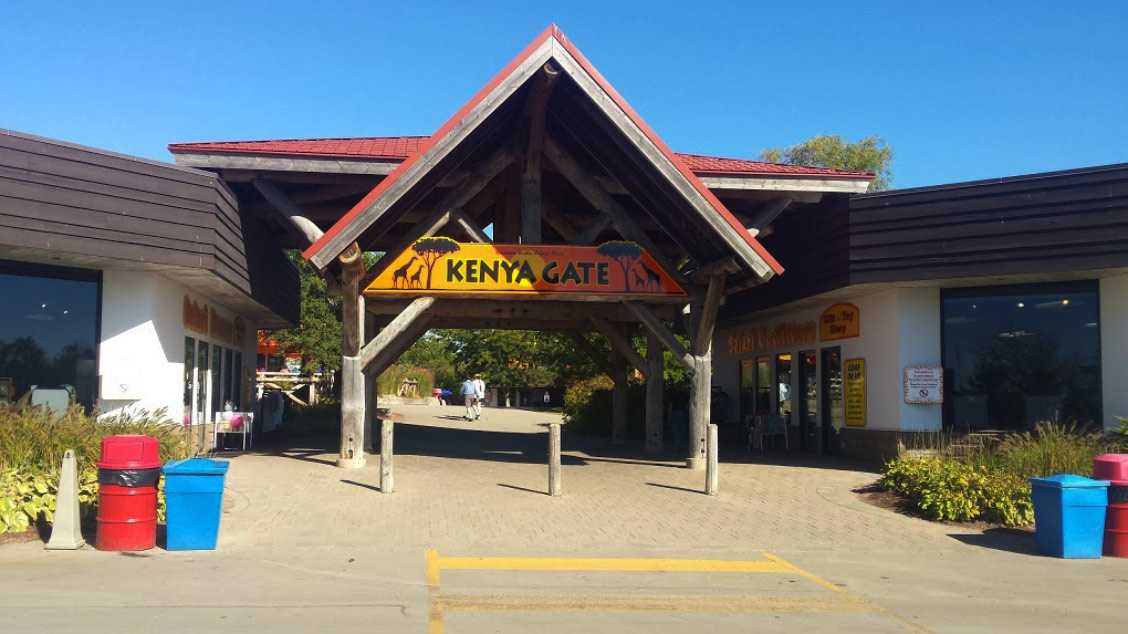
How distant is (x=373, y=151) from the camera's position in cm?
1595

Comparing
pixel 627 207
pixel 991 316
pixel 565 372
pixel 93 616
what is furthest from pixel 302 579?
pixel 565 372

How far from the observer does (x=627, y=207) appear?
17984mm

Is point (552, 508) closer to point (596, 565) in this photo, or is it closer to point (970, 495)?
point (596, 565)

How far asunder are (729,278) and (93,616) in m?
13.7

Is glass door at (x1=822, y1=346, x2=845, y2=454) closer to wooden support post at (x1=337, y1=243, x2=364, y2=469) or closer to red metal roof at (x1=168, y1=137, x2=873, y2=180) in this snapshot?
red metal roof at (x1=168, y1=137, x2=873, y2=180)

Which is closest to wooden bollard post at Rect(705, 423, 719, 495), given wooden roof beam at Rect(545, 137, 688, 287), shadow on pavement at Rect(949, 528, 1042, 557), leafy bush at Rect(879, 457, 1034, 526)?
leafy bush at Rect(879, 457, 1034, 526)

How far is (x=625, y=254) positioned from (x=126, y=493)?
8.64 m

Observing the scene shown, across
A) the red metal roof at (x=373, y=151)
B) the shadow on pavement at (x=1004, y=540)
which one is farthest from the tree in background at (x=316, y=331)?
the shadow on pavement at (x=1004, y=540)

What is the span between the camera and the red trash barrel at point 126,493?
9188 mm

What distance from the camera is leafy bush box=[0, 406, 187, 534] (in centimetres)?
979

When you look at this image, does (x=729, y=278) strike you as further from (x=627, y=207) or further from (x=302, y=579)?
(x=302, y=579)

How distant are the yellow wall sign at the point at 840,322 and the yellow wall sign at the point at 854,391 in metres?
0.55

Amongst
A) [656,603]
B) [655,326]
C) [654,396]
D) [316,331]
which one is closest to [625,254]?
[655,326]

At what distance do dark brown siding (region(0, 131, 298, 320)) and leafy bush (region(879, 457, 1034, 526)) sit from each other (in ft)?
33.9
